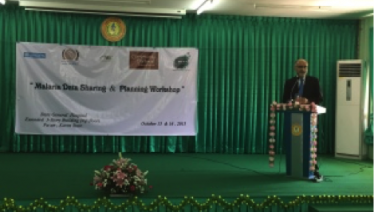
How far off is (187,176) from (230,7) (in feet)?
10.2

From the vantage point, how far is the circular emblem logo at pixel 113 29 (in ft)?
23.6

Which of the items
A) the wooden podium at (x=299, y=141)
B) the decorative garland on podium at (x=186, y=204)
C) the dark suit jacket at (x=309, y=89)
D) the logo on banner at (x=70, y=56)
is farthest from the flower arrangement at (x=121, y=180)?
the logo on banner at (x=70, y=56)

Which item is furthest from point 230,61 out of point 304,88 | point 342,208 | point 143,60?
point 342,208

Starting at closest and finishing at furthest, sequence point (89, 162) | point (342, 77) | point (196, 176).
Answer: point (196, 176) < point (89, 162) < point (342, 77)

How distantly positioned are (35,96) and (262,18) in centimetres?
421

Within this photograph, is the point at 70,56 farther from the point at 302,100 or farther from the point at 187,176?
the point at 302,100

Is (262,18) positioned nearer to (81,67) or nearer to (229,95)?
(229,95)

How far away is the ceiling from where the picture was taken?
645cm

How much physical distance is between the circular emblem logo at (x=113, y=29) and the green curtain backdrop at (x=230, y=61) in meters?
0.09

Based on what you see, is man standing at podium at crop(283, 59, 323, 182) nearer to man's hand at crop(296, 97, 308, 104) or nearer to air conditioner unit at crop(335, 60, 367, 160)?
man's hand at crop(296, 97, 308, 104)

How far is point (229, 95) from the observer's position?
7535mm

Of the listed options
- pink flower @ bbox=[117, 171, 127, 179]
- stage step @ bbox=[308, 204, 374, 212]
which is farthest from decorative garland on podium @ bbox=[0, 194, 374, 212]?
pink flower @ bbox=[117, 171, 127, 179]

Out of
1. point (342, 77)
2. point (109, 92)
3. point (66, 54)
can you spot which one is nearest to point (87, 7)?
point (66, 54)

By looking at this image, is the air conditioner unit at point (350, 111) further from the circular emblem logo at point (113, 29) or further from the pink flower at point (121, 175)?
the pink flower at point (121, 175)
